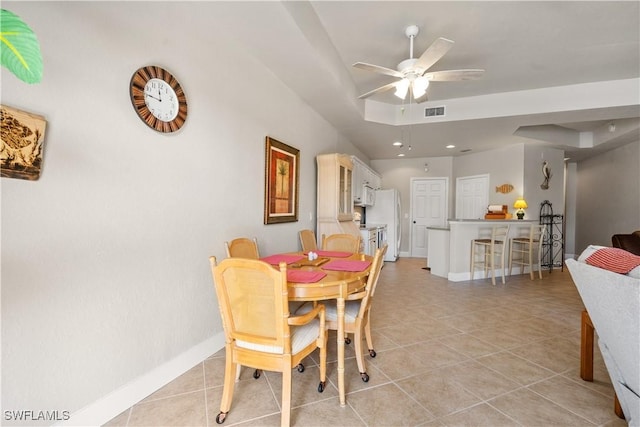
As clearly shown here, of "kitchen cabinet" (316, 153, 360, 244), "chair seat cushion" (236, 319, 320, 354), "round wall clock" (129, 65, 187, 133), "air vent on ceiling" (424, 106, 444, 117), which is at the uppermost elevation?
"air vent on ceiling" (424, 106, 444, 117)

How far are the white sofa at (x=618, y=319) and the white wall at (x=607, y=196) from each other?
601 cm

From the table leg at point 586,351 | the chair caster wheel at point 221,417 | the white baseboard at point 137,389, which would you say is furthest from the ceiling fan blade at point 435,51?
the white baseboard at point 137,389

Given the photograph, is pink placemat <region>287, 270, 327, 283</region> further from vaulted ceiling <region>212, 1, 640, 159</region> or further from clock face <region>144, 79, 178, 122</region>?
vaulted ceiling <region>212, 1, 640, 159</region>

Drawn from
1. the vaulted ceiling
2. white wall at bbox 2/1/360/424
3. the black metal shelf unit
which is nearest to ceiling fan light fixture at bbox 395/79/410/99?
the vaulted ceiling

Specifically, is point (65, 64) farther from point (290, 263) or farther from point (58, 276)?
point (290, 263)

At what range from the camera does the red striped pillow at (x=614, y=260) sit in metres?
1.21

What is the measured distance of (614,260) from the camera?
4.18ft

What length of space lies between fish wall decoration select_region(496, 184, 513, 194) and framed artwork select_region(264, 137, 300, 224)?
4.88 m

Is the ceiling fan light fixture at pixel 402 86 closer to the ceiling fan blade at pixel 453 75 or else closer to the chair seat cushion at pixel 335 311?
the ceiling fan blade at pixel 453 75

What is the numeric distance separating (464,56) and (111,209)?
3.59 metres

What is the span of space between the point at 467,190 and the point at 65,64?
7.21 metres

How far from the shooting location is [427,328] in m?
2.86

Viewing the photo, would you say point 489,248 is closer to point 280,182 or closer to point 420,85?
point 420,85

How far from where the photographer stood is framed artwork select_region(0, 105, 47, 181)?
115cm
